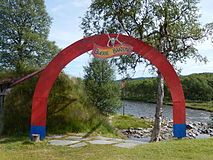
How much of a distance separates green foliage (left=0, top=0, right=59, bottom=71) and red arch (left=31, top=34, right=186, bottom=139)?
13.5 metres

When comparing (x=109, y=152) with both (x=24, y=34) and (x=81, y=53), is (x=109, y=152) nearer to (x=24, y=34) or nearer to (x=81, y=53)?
(x=81, y=53)

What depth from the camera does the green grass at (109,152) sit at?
877 centimetres

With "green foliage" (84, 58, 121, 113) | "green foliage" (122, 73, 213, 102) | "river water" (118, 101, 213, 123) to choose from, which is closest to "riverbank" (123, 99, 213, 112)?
"green foliage" (122, 73, 213, 102)

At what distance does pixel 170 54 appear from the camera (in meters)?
17.4

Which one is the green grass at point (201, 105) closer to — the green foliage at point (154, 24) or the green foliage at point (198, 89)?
the green foliage at point (198, 89)

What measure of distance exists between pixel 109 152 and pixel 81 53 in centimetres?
461

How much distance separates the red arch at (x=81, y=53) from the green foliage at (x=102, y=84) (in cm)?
1537

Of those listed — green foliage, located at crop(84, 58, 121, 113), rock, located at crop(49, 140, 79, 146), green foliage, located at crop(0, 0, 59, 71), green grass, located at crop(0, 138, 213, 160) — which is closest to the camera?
green grass, located at crop(0, 138, 213, 160)

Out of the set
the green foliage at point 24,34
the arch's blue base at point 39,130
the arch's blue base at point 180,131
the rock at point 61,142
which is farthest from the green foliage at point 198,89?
the rock at point 61,142

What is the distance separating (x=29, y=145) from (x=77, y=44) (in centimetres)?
410

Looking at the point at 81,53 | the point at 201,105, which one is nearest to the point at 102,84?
the point at 81,53

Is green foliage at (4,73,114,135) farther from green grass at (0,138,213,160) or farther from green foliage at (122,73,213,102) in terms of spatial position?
green foliage at (122,73,213,102)

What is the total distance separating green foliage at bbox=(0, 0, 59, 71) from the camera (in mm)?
26500

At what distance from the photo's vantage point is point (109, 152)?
9438mm
